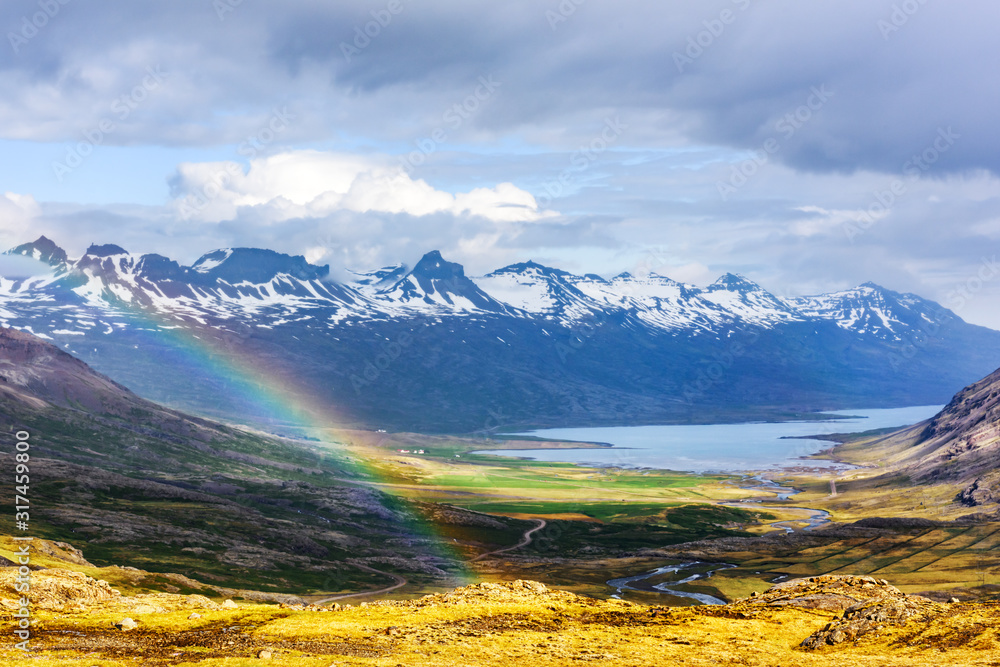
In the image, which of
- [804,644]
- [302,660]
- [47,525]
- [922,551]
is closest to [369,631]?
[302,660]

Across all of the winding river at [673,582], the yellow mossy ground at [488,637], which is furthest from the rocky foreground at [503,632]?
the winding river at [673,582]

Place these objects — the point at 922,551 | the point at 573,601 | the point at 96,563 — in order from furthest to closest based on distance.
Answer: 1. the point at 922,551
2. the point at 96,563
3. the point at 573,601

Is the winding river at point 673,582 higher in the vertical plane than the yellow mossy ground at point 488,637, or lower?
lower

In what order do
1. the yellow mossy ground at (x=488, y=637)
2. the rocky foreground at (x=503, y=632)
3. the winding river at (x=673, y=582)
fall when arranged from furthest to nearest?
the winding river at (x=673, y=582) < the rocky foreground at (x=503, y=632) < the yellow mossy ground at (x=488, y=637)

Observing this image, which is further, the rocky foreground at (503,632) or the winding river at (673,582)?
the winding river at (673,582)

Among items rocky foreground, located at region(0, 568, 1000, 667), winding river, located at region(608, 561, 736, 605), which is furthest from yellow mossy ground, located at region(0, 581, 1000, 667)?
winding river, located at region(608, 561, 736, 605)

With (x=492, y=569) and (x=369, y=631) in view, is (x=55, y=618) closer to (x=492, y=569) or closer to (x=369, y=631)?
(x=369, y=631)

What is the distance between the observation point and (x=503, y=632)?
2169 inches

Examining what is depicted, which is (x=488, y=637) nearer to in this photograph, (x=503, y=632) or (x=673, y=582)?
(x=503, y=632)

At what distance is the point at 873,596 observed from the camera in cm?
6544

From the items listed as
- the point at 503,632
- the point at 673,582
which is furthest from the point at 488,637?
the point at 673,582

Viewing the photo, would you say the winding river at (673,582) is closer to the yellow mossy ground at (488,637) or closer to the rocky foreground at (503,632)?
the rocky foreground at (503,632)

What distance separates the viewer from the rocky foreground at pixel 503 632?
157 feet

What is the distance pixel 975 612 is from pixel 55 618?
61585 mm
